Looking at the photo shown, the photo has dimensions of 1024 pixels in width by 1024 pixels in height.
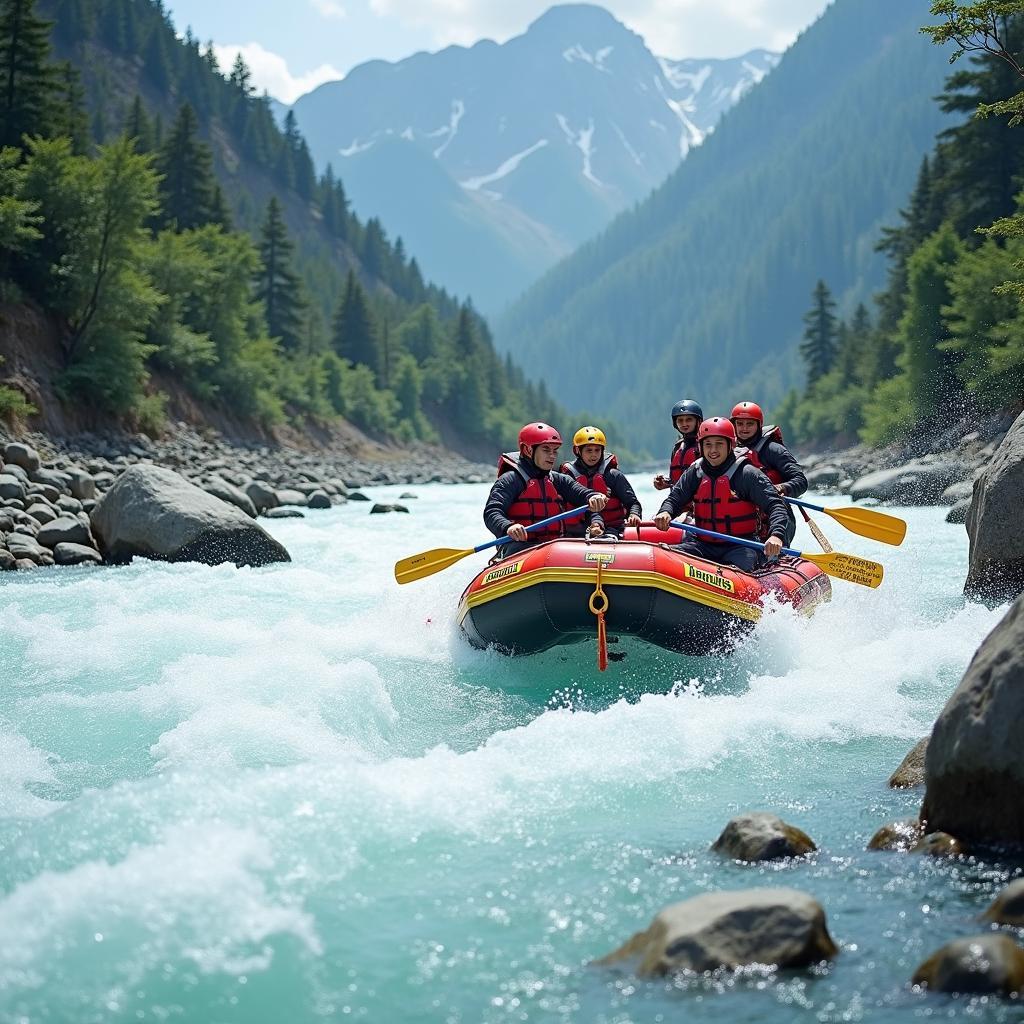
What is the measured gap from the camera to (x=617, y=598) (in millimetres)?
8539

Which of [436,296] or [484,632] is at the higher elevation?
[436,296]

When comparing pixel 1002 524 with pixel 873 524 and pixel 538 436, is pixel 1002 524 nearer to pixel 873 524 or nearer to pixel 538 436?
pixel 873 524

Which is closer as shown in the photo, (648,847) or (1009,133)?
(648,847)

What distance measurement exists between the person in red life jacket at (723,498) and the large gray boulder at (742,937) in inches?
246

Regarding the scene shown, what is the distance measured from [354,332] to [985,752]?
75521mm

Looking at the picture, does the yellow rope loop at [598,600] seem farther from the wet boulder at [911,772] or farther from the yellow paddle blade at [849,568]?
the wet boulder at [911,772]

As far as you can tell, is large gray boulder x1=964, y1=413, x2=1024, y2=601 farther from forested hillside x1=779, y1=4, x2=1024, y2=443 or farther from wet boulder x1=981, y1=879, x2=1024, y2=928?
forested hillside x1=779, y1=4, x2=1024, y2=443

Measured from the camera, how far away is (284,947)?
161 inches

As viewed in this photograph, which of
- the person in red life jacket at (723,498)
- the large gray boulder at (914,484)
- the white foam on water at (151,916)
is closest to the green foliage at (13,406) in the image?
the person in red life jacket at (723,498)

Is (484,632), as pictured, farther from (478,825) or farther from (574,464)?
(478,825)

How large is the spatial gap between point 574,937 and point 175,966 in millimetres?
1432

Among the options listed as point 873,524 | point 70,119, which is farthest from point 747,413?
point 70,119

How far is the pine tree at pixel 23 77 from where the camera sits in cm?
3272

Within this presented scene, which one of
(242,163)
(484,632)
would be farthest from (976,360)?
(242,163)
